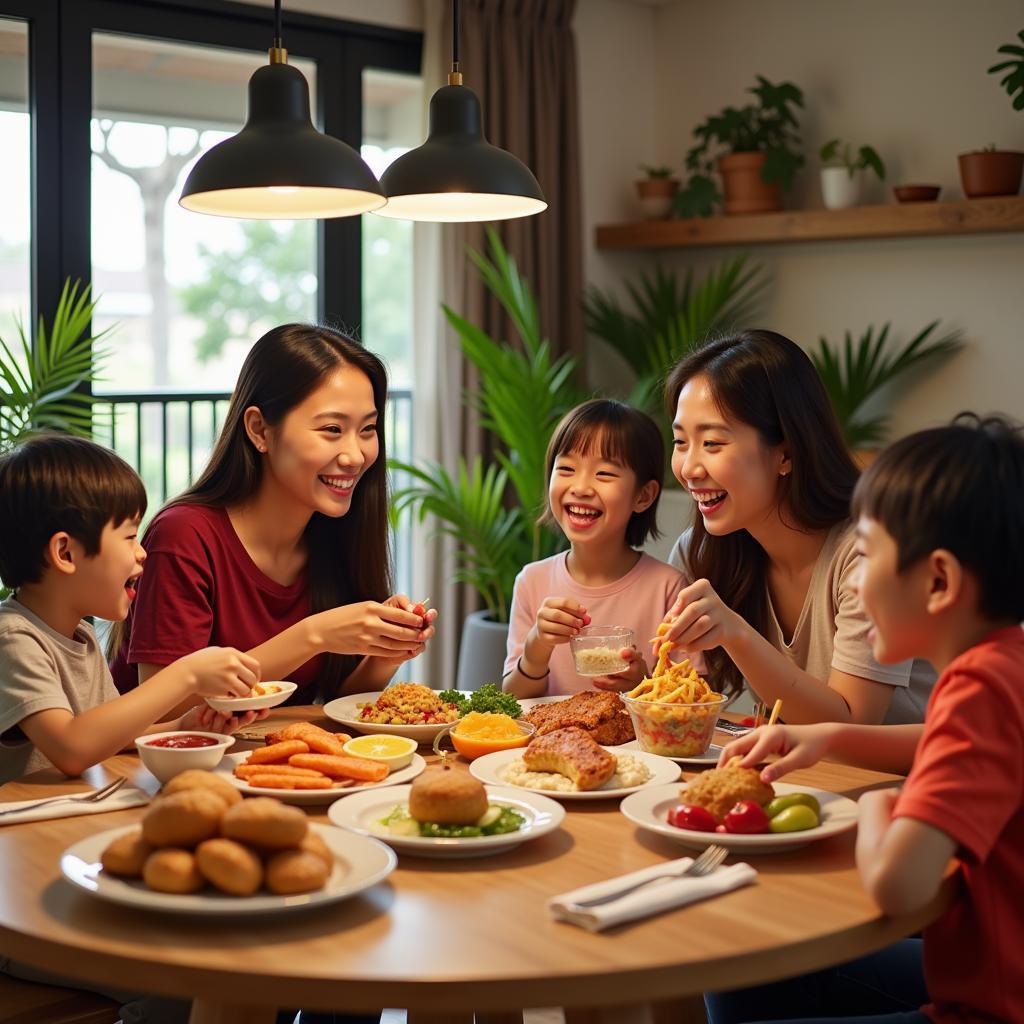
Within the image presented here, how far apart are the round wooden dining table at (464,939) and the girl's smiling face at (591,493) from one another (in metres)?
1.15

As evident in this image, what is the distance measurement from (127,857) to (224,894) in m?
0.11

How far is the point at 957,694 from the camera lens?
1.35 m

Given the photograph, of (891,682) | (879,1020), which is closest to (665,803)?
(879,1020)

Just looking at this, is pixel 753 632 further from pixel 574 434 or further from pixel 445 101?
pixel 445 101

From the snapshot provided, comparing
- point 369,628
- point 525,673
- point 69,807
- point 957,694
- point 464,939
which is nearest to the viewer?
point 464,939

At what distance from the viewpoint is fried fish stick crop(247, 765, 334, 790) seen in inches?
65.9

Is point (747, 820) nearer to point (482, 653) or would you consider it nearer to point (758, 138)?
point (482, 653)

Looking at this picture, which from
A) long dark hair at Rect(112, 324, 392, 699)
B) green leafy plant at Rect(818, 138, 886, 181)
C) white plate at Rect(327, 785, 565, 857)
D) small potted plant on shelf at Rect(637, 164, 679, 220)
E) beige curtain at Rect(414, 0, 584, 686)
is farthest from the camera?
small potted plant on shelf at Rect(637, 164, 679, 220)

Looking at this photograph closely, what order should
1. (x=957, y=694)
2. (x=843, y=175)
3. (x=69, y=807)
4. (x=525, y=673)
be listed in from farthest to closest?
(x=843, y=175) < (x=525, y=673) < (x=69, y=807) < (x=957, y=694)

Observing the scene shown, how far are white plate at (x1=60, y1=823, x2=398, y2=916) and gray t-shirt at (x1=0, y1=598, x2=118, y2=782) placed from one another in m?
0.41

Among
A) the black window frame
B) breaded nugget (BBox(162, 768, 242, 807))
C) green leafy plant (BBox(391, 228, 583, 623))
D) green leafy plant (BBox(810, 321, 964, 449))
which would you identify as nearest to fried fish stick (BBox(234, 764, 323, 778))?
breaded nugget (BBox(162, 768, 242, 807))

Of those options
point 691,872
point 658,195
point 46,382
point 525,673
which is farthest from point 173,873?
point 658,195

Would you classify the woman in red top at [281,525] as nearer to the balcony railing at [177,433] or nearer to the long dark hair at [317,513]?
the long dark hair at [317,513]

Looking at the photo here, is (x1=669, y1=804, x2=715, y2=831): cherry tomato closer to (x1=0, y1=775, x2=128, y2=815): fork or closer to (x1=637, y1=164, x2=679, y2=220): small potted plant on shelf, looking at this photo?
(x1=0, y1=775, x2=128, y2=815): fork
